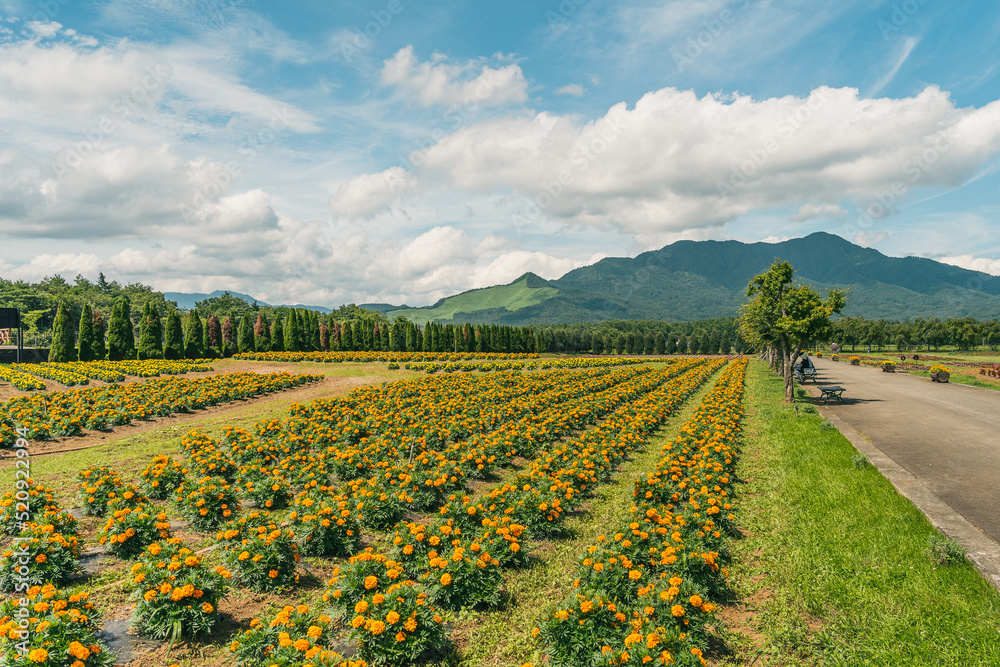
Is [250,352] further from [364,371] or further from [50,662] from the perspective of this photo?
[50,662]

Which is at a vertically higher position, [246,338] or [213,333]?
[213,333]

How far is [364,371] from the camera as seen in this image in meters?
35.7

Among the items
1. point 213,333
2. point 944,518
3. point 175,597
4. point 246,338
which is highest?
point 213,333

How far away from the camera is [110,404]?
17.4m

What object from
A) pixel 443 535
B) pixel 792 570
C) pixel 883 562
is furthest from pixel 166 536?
pixel 883 562

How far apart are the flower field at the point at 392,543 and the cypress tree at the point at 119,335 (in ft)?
132

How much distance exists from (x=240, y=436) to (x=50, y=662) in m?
8.62

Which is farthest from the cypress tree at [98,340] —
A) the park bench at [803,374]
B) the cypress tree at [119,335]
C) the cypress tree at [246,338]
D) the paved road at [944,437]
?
the park bench at [803,374]

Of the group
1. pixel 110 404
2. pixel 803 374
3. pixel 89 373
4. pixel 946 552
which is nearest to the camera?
pixel 946 552

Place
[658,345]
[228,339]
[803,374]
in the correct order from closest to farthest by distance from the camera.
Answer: [803,374]
[228,339]
[658,345]

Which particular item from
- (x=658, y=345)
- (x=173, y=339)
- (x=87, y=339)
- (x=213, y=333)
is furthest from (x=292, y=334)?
(x=658, y=345)

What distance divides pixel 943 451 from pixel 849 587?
964cm

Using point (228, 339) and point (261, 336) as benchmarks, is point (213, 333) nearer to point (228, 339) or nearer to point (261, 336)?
point (228, 339)

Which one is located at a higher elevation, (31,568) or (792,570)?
(31,568)
